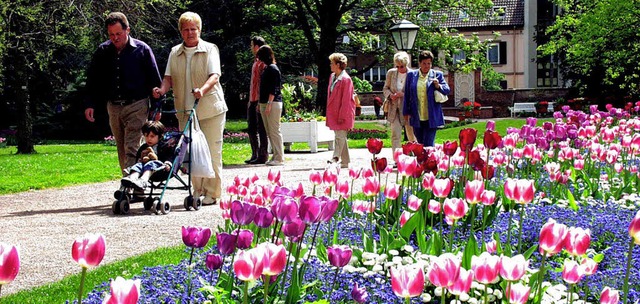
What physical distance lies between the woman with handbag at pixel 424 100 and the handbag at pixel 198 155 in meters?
4.04

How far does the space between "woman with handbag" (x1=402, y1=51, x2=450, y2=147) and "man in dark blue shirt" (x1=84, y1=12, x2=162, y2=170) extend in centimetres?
406

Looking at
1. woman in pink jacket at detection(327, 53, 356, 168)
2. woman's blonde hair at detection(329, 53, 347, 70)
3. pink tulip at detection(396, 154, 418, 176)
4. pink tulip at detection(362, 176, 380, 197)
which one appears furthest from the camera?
woman in pink jacket at detection(327, 53, 356, 168)

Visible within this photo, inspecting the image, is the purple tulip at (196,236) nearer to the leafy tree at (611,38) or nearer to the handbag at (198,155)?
the handbag at (198,155)

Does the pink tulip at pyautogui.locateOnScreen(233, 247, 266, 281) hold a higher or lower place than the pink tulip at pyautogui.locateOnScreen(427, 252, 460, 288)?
higher

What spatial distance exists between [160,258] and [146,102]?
379 cm

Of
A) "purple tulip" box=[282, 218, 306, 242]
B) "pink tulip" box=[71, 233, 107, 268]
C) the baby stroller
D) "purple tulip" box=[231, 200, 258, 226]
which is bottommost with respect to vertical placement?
the baby stroller

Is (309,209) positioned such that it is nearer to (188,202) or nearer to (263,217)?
(263,217)

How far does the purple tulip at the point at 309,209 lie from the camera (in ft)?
10.3

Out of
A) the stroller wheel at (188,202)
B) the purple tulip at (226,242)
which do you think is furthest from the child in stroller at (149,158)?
the purple tulip at (226,242)

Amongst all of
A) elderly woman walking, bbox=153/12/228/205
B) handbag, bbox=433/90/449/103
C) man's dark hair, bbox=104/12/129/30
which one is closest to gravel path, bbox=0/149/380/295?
elderly woman walking, bbox=153/12/228/205

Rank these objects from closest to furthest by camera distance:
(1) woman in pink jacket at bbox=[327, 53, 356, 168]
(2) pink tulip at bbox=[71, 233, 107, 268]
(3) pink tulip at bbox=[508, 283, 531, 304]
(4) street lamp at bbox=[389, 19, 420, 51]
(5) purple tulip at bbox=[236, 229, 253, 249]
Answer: (2) pink tulip at bbox=[71, 233, 107, 268] < (3) pink tulip at bbox=[508, 283, 531, 304] < (5) purple tulip at bbox=[236, 229, 253, 249] < (1) woman in pink jacket at bbox=[327, 53, 356, 168] < (4) street lamp at bbox=[389, 19, 420, 51]

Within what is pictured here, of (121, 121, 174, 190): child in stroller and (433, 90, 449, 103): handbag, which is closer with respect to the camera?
(121, 121, 174, 190): child in stroller

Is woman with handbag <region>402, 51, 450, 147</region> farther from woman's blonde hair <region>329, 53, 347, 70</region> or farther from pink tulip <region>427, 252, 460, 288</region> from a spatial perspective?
pink tulip <region>427, 252, 460, 288</region>

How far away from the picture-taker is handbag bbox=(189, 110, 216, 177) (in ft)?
29.9
